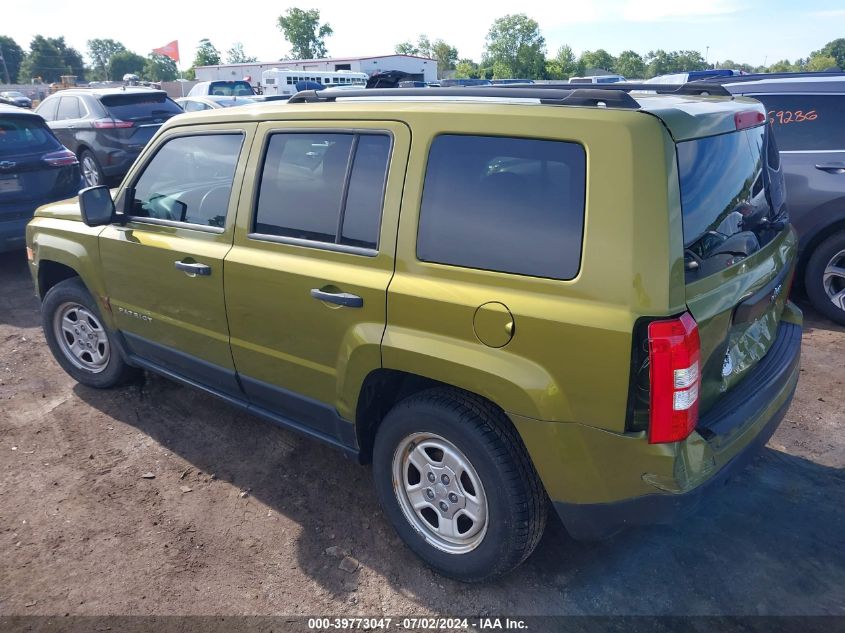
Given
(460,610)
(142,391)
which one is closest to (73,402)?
(142,391)

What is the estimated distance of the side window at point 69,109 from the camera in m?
11.0

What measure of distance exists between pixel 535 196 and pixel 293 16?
92588 mm

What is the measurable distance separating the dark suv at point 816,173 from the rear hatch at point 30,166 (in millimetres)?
7291

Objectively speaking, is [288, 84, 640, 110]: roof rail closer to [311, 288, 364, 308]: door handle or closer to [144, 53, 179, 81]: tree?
[311, 288, 364, 308]: door handle

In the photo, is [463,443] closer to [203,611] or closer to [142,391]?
[203,611]

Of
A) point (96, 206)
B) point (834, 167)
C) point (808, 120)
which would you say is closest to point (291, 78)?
point (808, 120)

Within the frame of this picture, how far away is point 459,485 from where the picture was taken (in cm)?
264

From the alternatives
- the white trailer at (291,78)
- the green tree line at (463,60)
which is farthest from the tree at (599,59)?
the white trailer at (291,78)

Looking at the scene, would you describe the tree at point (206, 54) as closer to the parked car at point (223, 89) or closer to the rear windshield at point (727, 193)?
the parked car at point (223, 89)

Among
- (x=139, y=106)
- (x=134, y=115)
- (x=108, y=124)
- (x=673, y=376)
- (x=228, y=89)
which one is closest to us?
(x=673, y=376)

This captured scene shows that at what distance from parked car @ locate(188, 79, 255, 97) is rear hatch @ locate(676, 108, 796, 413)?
23.3m

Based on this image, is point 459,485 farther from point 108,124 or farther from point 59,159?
point 108,124

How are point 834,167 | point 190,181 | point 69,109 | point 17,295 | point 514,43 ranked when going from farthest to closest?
point 514,43
point 69,109
point 17,295
point 834,167
point 190,181

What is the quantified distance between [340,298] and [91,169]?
10.0 meters
